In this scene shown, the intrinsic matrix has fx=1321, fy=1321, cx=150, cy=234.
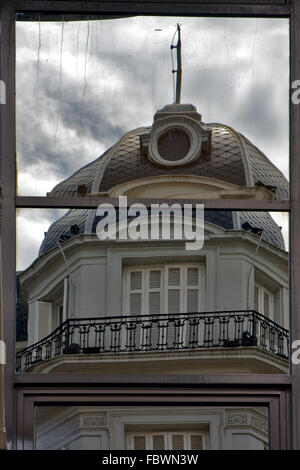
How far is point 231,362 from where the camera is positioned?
7703 mm

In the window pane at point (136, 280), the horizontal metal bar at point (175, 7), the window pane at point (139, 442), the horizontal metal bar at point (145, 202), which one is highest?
the horizontal metal bar at point (175, 7)

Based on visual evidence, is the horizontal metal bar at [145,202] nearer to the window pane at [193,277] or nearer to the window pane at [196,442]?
the window pane at [193,277]

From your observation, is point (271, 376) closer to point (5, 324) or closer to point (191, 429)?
point (191, 429)

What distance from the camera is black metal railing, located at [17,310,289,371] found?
7.73 metres

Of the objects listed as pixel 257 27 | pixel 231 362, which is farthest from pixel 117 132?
pixel 231 362

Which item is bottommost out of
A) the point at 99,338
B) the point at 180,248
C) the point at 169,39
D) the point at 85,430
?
the point at 85,430

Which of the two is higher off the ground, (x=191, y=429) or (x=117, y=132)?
(x=117, y=132)

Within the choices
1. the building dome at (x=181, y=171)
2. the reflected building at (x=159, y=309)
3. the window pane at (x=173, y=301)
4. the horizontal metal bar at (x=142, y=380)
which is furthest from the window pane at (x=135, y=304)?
Answer: the building dome at (x=181, y=171)

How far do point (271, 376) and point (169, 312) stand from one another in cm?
70

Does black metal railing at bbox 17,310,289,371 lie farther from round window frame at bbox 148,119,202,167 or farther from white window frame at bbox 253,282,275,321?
round window frame at bbox 148,119,202,167

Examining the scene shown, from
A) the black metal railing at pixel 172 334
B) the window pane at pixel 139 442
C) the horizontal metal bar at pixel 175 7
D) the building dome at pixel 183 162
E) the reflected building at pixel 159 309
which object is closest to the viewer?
the window pane at pixel 139 442

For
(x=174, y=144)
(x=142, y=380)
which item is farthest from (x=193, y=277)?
(x=174, y=144)

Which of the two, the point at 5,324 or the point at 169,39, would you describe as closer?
the point at 5,324

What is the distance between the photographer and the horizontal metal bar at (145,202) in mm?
8023
